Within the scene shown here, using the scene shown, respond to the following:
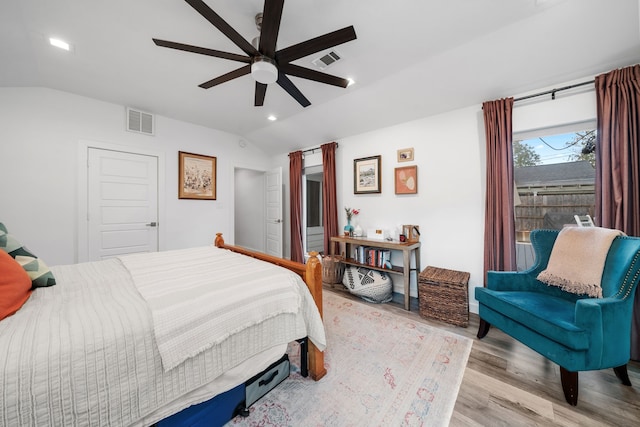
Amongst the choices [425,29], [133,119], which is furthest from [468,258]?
[133,119]

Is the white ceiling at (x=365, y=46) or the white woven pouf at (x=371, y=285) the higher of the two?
the white ceiling at (x=365, y=46)

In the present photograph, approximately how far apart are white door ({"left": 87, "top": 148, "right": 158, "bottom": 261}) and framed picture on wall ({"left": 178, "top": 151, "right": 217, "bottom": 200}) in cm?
36

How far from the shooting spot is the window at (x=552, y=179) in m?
2.19

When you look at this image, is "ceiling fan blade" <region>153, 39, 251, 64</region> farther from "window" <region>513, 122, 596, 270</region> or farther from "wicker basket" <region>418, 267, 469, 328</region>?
"window" <region>513, 122, 596, 270</region>

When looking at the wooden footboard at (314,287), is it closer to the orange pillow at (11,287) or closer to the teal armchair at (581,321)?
the orange pillow at (11,287)

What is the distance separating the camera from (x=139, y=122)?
3.39 metres

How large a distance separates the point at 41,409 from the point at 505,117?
362 centimetres

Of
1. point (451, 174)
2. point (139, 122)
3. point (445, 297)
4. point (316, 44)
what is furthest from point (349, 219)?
point (139, 122)

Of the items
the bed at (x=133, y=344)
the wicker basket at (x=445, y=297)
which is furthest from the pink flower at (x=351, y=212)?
the bed at (x=133, y=344)

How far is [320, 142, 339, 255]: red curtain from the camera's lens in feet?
12.8

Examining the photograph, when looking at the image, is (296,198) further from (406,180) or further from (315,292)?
(315,292)

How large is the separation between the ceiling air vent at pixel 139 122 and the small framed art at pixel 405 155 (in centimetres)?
373

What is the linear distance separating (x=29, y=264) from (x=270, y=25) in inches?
78.2

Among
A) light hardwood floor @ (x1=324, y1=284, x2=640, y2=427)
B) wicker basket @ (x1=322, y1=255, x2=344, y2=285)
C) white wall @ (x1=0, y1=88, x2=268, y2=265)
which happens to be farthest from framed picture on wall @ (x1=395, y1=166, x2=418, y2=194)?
white wall @ (x1=0, y1=88, x2=268, y2=265)
